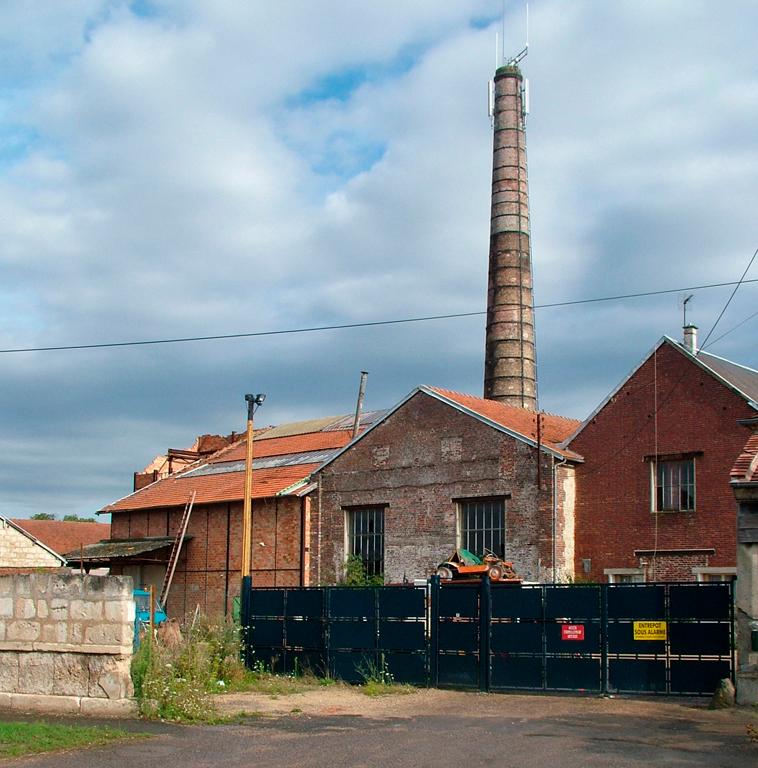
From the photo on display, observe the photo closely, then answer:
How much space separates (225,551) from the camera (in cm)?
3562

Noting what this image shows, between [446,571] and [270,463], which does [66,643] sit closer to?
[446,571]

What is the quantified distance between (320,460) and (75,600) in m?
23.3

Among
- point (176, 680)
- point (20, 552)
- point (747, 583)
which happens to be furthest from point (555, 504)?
point (20, 552)

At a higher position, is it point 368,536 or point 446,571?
point 368,536

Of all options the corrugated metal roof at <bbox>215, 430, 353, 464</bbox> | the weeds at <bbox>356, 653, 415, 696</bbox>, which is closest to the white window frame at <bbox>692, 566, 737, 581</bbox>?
the weeds at <bbox>356, 653, 415, 696</bbox>

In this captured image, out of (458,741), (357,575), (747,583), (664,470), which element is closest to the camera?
(458,741)

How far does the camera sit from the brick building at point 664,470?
2598 centimetres

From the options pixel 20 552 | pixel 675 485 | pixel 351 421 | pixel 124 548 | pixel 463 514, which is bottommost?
pixel 20 552

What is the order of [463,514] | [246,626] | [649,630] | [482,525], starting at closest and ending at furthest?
1. [649,630]
2. [246,626]
3. [482,525]
4. [463,514]

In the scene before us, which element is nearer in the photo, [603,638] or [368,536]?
[603,638]

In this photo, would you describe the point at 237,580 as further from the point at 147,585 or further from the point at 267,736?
the point at 267,736

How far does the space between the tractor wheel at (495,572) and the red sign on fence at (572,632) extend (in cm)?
783

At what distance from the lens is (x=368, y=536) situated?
107 feet

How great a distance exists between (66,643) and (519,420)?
64.7 feet
